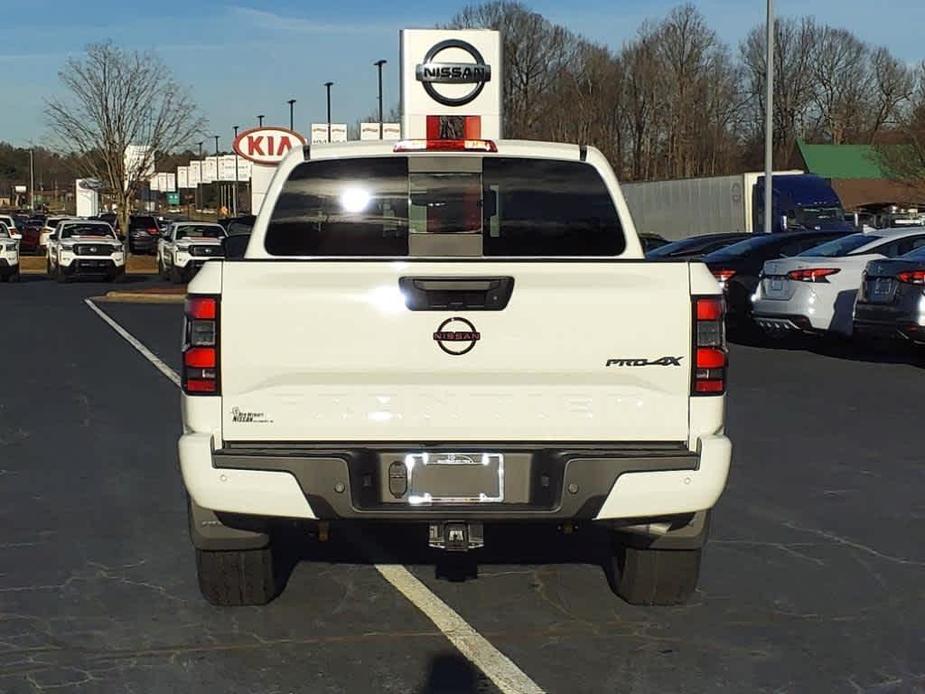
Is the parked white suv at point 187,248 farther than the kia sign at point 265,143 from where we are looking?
Yes

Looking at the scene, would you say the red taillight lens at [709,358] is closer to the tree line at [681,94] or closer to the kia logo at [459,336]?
the kia logo at [459,336]

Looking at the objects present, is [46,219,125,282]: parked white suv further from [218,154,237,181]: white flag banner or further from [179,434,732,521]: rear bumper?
[218,154,237,181]: white flag banner

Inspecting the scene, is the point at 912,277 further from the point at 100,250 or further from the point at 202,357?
the point at 100,250

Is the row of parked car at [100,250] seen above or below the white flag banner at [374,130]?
below

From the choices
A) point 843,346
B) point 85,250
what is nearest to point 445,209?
point 843,346

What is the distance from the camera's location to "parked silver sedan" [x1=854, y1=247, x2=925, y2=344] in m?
13.3

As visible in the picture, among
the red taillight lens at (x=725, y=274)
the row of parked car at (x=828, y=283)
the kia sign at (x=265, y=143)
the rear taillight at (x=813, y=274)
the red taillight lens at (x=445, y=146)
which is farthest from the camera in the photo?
the kia sign at (x=265, y=143)

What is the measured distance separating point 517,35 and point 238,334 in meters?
84.3

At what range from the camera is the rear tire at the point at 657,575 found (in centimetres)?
516

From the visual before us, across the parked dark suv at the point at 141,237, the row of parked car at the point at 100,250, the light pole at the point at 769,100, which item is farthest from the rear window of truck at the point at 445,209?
the parked dark suv at the point at 141,237

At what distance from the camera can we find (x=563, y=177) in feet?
19.1

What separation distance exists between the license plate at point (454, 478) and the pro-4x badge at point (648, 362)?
1.72 feet

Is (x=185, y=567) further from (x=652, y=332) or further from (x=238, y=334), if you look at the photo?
(x=652, y=332)

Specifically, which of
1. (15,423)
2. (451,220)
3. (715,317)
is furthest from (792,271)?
(715,317)
